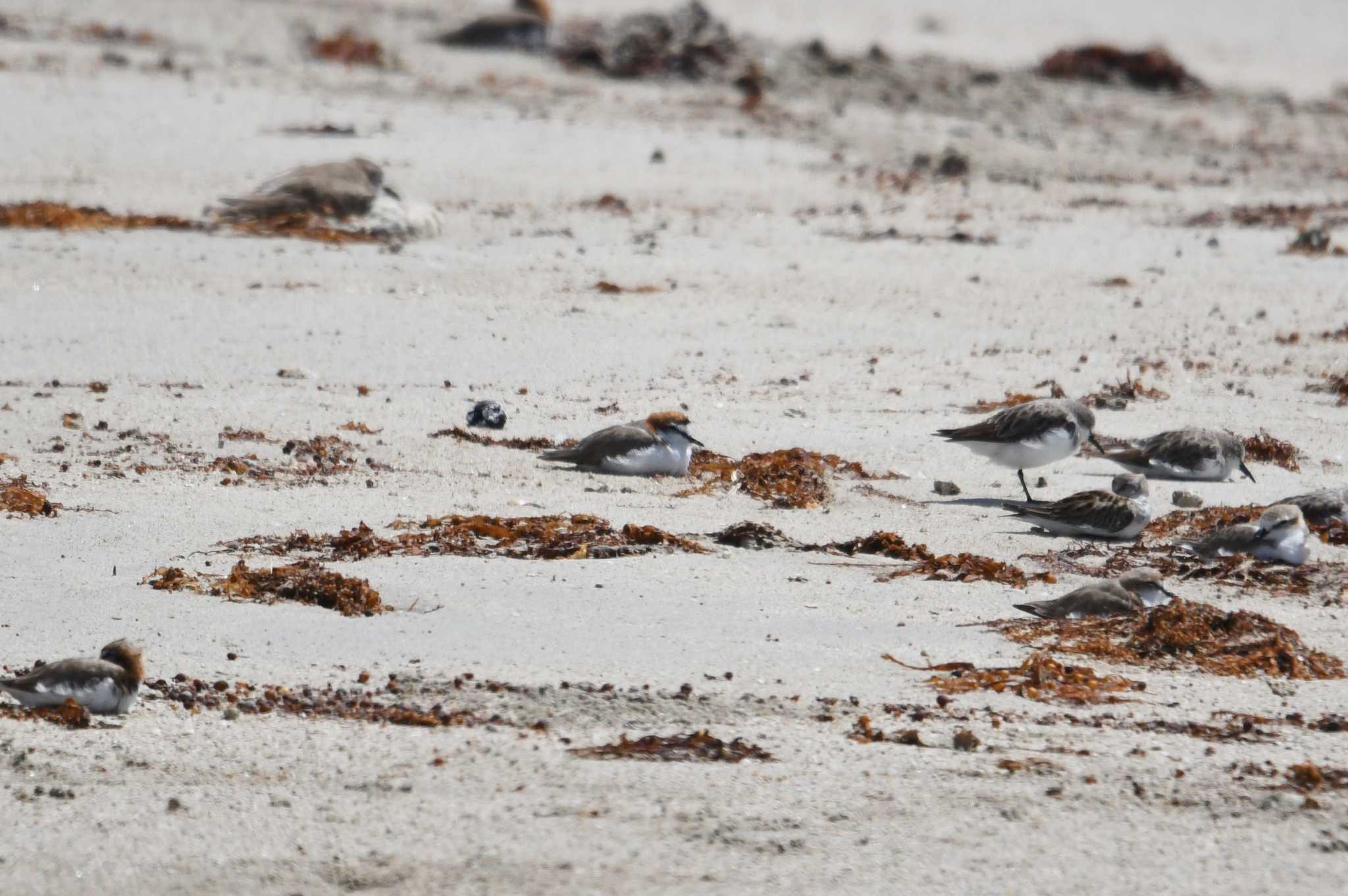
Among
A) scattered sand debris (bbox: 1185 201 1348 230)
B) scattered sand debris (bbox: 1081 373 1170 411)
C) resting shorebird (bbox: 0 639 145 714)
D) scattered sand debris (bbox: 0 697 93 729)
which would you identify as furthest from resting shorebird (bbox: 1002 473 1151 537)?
scattered sand debris (bbox: 1185 201 1348 230)

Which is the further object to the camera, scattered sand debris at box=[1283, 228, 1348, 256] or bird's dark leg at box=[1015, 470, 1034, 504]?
scattered sand debris at box=[1283, 228, 1348, 256]

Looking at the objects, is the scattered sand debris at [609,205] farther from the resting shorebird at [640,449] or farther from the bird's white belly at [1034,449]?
the bird's white belly at [1034,449]

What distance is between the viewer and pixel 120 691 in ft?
14.4

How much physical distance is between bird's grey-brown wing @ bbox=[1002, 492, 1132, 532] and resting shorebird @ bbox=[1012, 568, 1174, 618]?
0.73 metres

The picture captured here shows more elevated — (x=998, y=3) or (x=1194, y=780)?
(x=998, y=3)

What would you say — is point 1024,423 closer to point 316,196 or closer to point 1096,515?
point 1096,515

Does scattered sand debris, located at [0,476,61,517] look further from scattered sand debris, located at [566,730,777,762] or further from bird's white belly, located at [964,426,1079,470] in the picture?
bird's white belly, located at [964,426,1079,470]

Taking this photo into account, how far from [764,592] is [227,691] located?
5.59 feet

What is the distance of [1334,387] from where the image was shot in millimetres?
8656

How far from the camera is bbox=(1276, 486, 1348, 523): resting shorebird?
248 inches

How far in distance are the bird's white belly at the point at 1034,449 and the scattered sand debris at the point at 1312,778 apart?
8.41 ft

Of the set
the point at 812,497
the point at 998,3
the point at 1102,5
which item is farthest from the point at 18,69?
the point at 1102,5

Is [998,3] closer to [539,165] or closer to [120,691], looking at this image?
[539,165]

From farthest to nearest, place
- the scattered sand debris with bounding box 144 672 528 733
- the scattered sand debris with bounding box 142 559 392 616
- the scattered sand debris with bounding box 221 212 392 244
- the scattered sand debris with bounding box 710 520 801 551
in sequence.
Result: the scattered sand debris with bounding box 221 212 392 244
the scattered sand debris with bounding box 710 520 801 551
the scattered sand debris with bounding box 142 559 392 616
the scattered sand debris with bounding box 144 672 528 733
